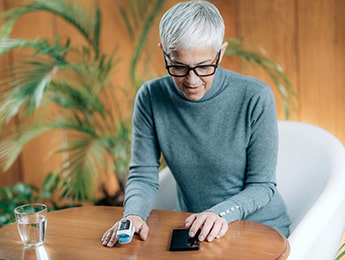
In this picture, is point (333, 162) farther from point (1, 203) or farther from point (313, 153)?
point (1, 203)

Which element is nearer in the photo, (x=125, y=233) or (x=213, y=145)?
(x=125, y=233)

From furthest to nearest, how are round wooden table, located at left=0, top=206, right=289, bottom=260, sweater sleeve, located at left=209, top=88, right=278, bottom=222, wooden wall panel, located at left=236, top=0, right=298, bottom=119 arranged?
wooden wall panel, located at left=236, top=0, right=298, bottom=119
sweater sleeve, located at left=209, top=88, right=278, bottom=222
round wooden table, located at left=0, top=206, right=289, bottom=260

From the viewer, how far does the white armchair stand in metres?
1.69

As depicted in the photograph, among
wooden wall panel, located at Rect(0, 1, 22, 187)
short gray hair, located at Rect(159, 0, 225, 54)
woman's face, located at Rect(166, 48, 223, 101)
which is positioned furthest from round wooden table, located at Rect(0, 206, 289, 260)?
wooden wall panel, located at Rect(0, 1, 22, 187)

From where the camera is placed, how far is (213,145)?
185cm

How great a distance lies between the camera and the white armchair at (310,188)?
1692 millimetres

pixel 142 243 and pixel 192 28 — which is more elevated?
pixel 192 28

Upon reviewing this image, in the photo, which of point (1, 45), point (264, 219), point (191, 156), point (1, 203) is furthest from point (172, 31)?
point (1, 203)

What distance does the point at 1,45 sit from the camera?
2.77m

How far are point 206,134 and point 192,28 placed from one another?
387 mm

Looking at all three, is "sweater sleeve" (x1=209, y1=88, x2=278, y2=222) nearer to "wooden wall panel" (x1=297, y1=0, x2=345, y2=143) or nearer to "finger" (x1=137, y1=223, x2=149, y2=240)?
"finger" (x1=137, y1=223, x2=149, y2=240)

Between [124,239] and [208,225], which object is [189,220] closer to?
[208,225]

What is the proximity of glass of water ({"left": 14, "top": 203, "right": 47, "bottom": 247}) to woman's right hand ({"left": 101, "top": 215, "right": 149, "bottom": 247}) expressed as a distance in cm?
16

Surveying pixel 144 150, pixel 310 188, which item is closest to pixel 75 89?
pixel 144 150
